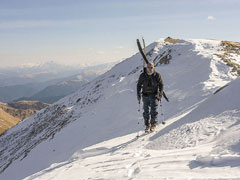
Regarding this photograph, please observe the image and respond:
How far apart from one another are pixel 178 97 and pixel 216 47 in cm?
1407

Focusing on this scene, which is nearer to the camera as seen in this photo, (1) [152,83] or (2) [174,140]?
(2) [174,140]

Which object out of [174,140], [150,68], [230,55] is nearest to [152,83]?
[150,68]

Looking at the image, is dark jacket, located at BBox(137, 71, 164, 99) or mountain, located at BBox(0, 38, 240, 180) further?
dark jacket, located at BBox(137, 71, 164, 99)

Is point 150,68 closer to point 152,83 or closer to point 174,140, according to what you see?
point 152,83

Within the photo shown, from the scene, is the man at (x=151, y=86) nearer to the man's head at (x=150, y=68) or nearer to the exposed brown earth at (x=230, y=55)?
the man's head at (x=150, y=68)

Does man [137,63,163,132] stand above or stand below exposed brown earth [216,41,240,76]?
below

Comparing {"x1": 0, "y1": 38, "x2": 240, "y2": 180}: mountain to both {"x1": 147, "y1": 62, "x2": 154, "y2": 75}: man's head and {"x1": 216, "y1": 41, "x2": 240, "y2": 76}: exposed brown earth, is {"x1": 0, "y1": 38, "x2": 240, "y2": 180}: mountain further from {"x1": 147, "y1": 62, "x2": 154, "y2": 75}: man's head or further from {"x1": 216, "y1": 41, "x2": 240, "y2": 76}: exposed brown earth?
{"x1": 147, "y1": 62, "x2": 154, "y2": 75}: man's head

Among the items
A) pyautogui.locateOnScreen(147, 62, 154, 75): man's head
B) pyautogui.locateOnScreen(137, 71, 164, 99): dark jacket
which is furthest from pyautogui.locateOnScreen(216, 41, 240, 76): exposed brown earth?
pyautogui.locateOnScreen(147, 62, 154, 75): man's head

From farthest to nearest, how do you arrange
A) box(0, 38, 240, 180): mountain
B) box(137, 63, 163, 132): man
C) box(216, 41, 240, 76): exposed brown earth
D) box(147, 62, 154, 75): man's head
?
1. box(216, 41, 240, 76): exposed brown earth
2. box(137, 63, 163, 132): man
3. box(147, 62, 154, 75): man's head
4. box(0, 38, 240, 180): mountain

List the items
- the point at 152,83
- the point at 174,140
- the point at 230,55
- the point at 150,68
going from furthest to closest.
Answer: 1. the point at 230,55
2. the point at 152,83
3. the point at 150,68
4. the point at 174,140

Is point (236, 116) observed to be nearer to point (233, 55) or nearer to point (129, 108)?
point (129, 108)

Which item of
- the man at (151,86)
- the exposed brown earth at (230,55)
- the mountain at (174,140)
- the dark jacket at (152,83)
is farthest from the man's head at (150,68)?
the exposed brown earth at (230,55)

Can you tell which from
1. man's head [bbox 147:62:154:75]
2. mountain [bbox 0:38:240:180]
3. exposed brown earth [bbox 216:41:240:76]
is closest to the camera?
mountain [bbox 0:38:240:180]

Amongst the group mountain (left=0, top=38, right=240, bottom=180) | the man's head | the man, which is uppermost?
the man's head
